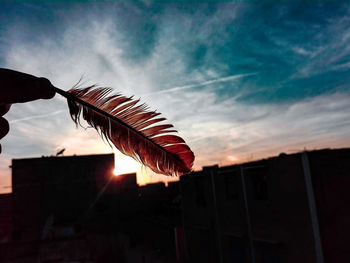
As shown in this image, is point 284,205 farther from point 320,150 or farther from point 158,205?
point 158,205

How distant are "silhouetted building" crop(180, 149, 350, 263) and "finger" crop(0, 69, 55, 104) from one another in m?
14.8

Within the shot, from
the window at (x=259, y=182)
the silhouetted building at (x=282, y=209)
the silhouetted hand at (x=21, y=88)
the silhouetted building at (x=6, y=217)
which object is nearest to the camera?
the silhouetted hand at (x=21, y=88)

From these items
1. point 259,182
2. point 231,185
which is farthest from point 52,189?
point 259,182

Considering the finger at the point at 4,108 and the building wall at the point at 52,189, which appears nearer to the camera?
the finger at the point at 4,108

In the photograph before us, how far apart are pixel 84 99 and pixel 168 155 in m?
0.70

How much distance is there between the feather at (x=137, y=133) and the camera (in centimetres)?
165

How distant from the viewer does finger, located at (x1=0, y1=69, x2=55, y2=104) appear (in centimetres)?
112

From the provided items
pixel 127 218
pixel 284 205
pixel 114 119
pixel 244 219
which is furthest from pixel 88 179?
pixel 114 119

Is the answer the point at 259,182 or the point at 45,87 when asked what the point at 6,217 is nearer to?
the point at 259,182

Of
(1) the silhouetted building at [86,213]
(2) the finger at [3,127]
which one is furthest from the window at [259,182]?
(2) the finger at [3,127]

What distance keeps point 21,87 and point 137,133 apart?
760mm

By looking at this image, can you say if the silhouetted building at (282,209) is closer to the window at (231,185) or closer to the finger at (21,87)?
the window at (231,185)

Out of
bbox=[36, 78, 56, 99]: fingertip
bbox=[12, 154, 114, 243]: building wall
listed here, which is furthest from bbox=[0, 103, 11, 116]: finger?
bbox=[12, 154, 114, 243]: building wall

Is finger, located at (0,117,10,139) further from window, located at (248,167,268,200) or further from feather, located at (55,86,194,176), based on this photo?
window, located at (248,167,268,200)
